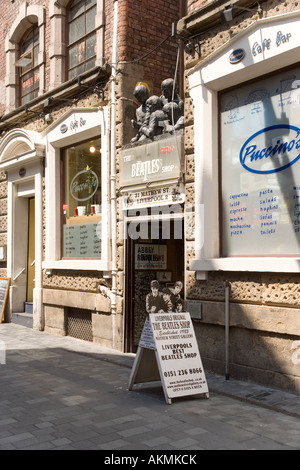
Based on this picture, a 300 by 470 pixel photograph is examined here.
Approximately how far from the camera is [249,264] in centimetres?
678

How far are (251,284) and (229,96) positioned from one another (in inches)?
109

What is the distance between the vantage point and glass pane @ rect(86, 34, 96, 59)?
10797 millimetres

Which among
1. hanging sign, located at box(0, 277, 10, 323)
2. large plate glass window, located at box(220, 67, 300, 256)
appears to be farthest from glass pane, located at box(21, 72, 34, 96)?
large plate glass window, located at box(220, 67, 300, 256)

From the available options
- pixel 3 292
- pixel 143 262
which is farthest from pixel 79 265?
pixel 3 292

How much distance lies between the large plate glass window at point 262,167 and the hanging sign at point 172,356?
156cm

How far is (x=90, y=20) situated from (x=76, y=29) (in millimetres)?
587

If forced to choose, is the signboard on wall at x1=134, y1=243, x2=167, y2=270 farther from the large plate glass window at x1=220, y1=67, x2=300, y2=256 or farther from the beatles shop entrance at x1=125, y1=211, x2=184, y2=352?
the large plate glass window at x1=220, y1=67, x2=300, y2=256

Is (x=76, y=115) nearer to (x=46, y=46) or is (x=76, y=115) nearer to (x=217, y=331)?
(x=46, y=46)

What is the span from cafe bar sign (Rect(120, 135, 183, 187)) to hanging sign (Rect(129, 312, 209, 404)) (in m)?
2.71

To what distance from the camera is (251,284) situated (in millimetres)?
6848

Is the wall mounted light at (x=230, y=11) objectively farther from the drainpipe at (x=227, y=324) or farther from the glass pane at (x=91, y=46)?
the glass pane at (x=91, y=46)

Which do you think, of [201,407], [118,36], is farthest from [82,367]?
[118,36]

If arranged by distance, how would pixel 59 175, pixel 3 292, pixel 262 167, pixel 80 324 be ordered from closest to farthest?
pixel 262 167, pixel 80 324, pixel 59 175, pixel 3 292

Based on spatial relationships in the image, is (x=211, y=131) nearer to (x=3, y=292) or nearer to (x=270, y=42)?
(x=270, y=42)
